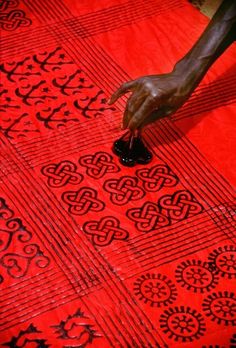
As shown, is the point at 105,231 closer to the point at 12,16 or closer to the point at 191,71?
the point at 191,71

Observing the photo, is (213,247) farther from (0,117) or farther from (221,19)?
(0,117)

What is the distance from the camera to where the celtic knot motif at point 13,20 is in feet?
6.38

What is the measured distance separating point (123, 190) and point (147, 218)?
0.09m

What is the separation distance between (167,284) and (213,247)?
0.14m

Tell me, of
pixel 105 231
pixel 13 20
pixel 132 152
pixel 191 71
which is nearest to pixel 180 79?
pixel 191 71

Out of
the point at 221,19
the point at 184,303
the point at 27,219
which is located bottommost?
the point at 184,303

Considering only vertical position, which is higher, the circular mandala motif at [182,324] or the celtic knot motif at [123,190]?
the celtic knot motif at [123,190]

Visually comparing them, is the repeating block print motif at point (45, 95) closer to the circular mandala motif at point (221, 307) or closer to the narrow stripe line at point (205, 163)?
the narrow stripe line at point (205, 163)

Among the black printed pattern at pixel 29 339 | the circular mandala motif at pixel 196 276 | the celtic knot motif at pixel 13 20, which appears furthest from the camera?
the celtic knot motif at pixel 13 20

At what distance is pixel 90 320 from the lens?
1252 millimetres

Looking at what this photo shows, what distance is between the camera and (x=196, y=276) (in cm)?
134

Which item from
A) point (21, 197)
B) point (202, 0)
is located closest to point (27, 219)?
point (21, 197)

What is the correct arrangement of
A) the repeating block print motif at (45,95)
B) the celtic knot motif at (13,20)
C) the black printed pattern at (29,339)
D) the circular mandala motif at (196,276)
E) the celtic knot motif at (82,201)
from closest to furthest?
1. the black printed pattern at (29,339)
2. the circular mandala motif at (196,276)
3. the celtic knot motif at (82,201)
4. the repeating block print motif at (45,95)
5. the celtic knot motif at (13,20)

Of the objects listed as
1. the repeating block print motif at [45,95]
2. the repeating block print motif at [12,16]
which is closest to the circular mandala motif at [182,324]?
the repeating block print motif at [45,95]
